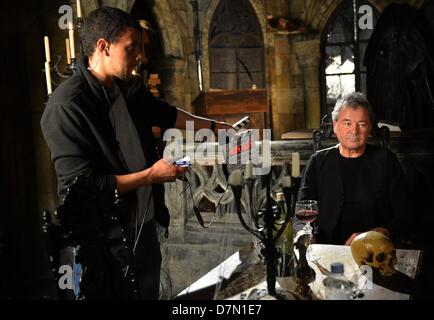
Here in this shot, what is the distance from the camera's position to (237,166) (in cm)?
436

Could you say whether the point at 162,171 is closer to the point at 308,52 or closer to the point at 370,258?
the point at 370,258

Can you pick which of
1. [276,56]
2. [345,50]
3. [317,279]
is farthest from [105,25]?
[345,50]

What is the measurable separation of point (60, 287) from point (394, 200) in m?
1.92

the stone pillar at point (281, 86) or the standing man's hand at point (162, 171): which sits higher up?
the stone pillar at point (281, 86)

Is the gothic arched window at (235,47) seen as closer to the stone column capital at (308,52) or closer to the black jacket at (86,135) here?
the stone column capital at (308,52)

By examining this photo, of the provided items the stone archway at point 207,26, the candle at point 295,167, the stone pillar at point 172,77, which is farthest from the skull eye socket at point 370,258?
the stone archway at point 207,26

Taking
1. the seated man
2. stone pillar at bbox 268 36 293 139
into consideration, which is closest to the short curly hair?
the seated man

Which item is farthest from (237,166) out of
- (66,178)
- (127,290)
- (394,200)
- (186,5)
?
(186,5)

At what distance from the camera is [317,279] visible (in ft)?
7.09

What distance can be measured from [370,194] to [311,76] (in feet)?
22.5

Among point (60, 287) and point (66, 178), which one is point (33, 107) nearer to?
point (66, 178)

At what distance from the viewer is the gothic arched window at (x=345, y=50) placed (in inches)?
372

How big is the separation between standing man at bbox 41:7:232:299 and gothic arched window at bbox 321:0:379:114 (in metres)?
7.55

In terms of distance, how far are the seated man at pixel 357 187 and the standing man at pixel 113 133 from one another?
37.9 inches
